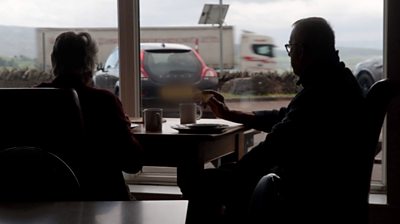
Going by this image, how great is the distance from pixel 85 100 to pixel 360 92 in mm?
1025

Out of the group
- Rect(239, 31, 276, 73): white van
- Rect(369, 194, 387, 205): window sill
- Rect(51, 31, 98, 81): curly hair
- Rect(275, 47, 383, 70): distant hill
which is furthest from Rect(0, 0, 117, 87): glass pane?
Rect(369, 194, 387, 205): window sill

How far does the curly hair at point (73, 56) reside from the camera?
2369 mm

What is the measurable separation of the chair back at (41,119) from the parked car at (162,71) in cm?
173

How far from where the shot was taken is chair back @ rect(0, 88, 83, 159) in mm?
1880

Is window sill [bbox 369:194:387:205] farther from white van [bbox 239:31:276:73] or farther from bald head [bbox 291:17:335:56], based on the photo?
bald head [bbox 291:17:335:56]

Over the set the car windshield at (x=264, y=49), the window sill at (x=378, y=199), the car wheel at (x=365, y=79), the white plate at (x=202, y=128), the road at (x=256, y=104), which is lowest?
the window sill at (x=378, y=199)

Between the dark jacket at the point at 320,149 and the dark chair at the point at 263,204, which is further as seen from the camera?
the dark jacket at the point at 320,149

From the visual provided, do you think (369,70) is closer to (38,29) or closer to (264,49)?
(264,49)

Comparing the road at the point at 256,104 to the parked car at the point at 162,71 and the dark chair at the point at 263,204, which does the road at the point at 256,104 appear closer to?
the parked car at the point at 162,71

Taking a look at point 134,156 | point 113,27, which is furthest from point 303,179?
point 113,27

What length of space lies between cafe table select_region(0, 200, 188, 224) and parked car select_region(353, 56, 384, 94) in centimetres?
252

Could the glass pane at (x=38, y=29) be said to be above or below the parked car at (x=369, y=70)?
above

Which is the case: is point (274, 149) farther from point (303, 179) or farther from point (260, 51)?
point (260, 51)

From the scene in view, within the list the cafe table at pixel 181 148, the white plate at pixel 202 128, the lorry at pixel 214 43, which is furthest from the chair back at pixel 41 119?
the lorry at pixel 214 43
